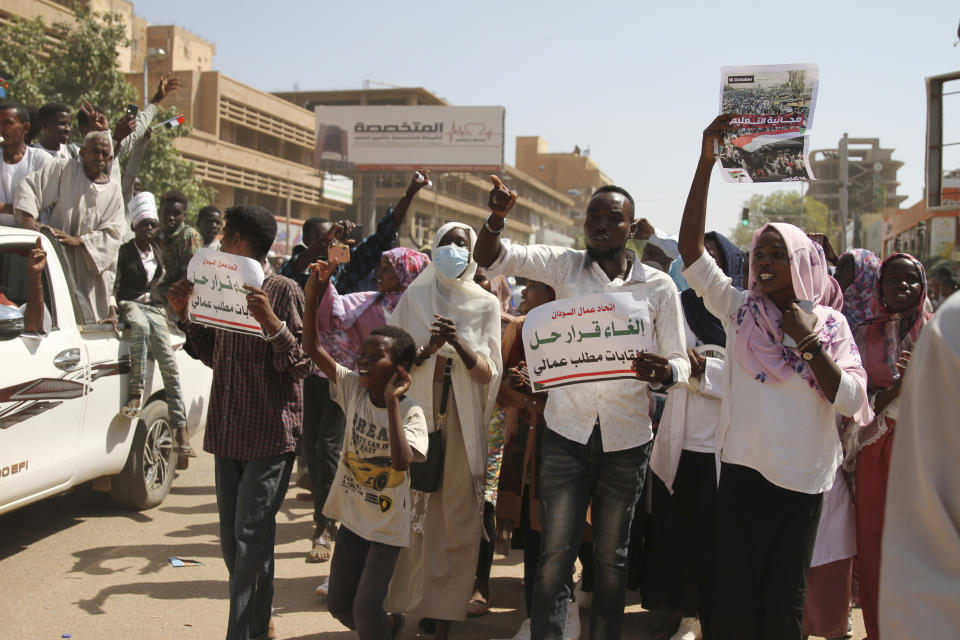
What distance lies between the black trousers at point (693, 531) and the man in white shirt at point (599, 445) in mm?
787

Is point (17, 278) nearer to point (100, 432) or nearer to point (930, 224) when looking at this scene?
point (100, 432)

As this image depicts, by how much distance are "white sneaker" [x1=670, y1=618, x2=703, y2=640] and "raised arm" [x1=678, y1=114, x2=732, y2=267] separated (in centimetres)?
211

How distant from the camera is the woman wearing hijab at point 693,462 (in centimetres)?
444

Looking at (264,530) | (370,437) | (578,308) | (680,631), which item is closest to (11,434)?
(264,530)

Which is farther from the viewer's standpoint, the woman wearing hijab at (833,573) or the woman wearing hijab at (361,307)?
the woman wearing hijab at (361,307)

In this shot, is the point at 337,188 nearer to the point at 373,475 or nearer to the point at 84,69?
the point at 84,69

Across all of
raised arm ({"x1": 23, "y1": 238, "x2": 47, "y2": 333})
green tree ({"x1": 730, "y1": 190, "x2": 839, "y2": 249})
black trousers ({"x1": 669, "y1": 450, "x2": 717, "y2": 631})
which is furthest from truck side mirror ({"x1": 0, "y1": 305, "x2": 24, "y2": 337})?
green tree ({"x1": 730, "y1": 190, "x2": 839, "y2": 249})

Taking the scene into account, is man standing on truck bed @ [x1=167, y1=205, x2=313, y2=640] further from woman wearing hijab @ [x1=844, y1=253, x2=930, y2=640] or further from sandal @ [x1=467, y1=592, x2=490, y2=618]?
woman wearing hijab @ [x1=844, y1=253, x2=930, y2=640]

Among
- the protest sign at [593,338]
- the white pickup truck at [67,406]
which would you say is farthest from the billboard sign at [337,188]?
the protest sign at [593,338]

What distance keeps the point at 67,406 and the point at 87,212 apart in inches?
71.8

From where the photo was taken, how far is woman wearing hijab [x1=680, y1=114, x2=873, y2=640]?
329 cm

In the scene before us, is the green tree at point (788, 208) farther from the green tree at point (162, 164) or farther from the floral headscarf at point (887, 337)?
the floral headscarf at point (887, 337)

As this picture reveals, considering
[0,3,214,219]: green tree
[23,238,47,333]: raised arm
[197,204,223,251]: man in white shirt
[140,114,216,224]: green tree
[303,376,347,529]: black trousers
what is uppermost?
[0,3,214,219]: green tree

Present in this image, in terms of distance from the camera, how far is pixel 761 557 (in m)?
3.38
